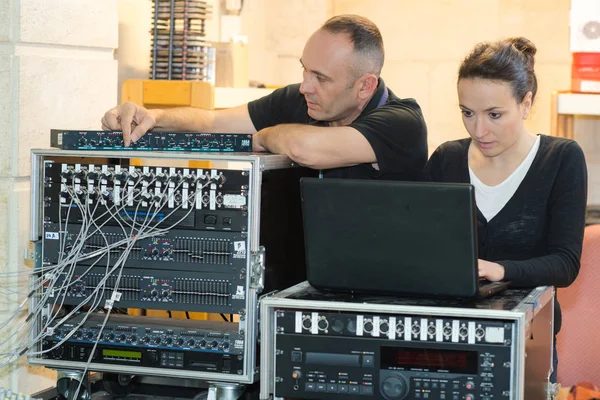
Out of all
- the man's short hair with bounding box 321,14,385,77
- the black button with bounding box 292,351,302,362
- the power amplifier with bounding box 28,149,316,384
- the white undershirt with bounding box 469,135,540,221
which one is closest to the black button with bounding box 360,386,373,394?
the black button with bounding box 292,351,302,362

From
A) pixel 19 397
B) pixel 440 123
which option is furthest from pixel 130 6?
pixel 19 397

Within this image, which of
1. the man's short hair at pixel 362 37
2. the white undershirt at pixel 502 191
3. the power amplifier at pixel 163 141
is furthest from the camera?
the man's short hair at pixel 362 37

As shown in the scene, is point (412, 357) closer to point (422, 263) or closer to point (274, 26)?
point (422, 263)

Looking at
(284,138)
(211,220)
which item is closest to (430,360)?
(211,220)

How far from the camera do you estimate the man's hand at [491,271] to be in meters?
1.69

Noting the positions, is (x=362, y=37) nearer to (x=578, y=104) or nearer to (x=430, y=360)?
(x=430, y=360)

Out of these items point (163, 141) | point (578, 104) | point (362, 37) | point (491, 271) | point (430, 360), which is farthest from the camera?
point (578, 104)

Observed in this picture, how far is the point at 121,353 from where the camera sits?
1.79 metres

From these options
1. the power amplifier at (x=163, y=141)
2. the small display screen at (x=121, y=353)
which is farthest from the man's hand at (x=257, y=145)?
the small display screen at (x=121, y=353)

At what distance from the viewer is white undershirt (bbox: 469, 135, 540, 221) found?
1.93 metres

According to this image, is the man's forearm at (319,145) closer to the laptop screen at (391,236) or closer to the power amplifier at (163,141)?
the power amplifier at (163,141)

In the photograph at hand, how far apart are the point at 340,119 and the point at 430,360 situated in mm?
777

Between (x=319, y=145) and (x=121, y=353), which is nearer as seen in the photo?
(x=121, y=353)

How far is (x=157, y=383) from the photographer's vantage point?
199 cm
